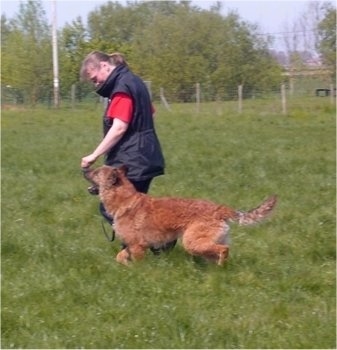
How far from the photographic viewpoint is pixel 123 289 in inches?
262

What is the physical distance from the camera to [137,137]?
25.3 feet

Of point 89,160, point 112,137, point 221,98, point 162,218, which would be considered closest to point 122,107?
point 112,137

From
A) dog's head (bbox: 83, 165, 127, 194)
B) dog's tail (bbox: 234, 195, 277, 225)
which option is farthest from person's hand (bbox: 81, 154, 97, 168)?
dog's tail (bbox: 234, 195, 277, 225)

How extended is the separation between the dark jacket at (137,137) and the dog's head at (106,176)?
0.12 meters

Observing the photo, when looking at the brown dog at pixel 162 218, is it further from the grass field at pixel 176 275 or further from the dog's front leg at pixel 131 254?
the grass field at pixel 176 275

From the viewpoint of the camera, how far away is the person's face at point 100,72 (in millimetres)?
7734

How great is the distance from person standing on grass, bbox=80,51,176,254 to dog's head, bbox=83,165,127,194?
0.42 ft

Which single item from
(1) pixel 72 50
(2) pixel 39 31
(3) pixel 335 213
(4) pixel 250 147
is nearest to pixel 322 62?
(1) pixel 72 50

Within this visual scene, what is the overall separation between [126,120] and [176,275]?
1489mm

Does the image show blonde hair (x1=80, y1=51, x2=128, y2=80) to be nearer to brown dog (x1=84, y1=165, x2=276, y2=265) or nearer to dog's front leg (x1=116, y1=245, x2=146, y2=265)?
brown dog (x1=84, y1=165, x2=276, y2=265)

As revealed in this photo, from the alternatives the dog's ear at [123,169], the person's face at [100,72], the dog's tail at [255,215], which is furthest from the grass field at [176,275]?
the person's face at [100,72]

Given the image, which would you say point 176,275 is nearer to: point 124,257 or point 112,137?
point 124,257

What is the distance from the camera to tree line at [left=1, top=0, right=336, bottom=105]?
47812 millimetres

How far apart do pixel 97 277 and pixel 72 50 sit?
47.9 m
